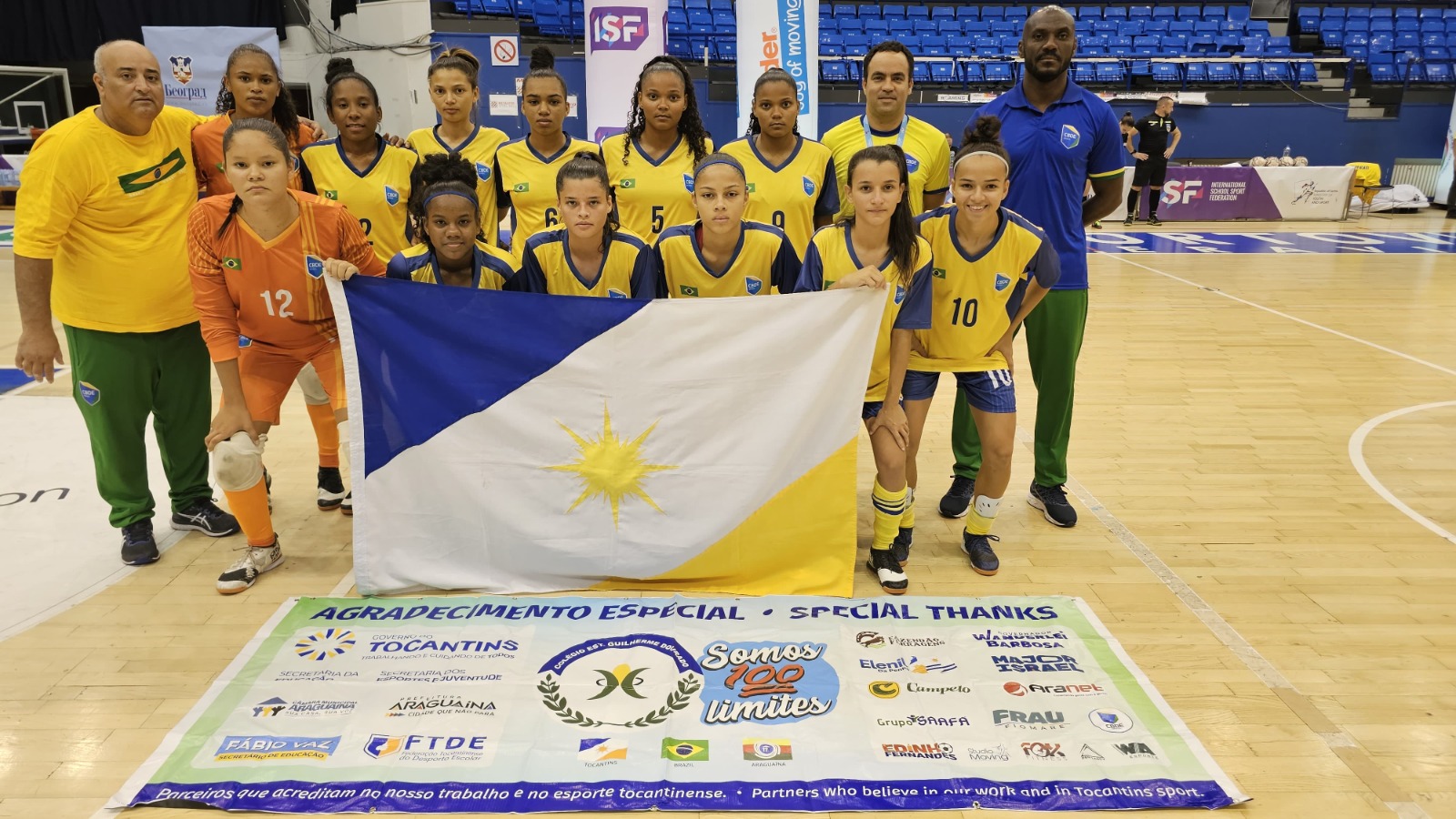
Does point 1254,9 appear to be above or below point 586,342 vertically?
above

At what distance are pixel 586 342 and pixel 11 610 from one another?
2.15 m

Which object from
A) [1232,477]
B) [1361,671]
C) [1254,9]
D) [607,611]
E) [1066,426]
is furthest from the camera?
[1254,9]

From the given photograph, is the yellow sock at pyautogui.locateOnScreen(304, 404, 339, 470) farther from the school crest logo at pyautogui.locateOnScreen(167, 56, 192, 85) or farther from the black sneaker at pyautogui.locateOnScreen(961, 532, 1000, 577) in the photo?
the school crest logo at pyautogui.locateOnScreen(167, 56, 192, 85)

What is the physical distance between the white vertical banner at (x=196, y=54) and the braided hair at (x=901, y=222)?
44.3ft

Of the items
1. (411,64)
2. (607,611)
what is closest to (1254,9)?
(411,64)

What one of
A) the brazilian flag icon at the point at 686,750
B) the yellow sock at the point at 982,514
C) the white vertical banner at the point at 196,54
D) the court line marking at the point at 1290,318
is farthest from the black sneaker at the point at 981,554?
the white vertical banner at the point at 196,54

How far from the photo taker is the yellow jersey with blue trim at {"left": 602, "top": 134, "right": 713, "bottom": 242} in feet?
12.9

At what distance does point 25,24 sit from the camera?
619 inches

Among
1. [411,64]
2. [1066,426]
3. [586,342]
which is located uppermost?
[411,64]

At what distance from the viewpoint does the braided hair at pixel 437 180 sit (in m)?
3.36

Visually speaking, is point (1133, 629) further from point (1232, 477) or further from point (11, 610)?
point (11, 610)

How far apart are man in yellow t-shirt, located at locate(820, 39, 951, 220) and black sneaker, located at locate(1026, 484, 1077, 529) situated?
1.32 metres

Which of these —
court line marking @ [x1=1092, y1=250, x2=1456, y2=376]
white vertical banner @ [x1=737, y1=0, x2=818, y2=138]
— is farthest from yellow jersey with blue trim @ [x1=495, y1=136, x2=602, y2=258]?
court line marking @ [x1=1092, y1=250, x2=1456, y2=376]

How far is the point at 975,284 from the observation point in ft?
11.2
